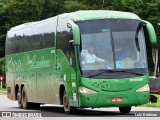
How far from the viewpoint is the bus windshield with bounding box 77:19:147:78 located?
68.6 ft

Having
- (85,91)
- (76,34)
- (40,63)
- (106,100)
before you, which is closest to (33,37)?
(40,63)

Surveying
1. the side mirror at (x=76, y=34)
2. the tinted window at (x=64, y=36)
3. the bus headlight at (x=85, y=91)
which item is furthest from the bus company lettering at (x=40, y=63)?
the side mirror at (x=76, y=34)

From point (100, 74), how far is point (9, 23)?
85.3m

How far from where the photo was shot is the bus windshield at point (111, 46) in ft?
68.6

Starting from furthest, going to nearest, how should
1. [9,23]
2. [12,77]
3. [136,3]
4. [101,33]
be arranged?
[9,23], [136,3], [12,77], [101,33]

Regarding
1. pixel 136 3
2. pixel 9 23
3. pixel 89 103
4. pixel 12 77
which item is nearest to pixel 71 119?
pixel 89 103

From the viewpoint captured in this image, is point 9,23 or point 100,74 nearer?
point 100,74

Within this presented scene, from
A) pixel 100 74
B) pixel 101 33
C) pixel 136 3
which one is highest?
pixel 136 3

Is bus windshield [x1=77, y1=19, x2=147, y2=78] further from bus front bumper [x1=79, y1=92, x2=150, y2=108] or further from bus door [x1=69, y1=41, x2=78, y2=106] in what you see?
bus front bumper [x1=79, y1=92, x2=150, y2=108]

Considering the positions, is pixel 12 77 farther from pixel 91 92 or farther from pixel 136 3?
pixel 136 3

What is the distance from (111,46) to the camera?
21062mm

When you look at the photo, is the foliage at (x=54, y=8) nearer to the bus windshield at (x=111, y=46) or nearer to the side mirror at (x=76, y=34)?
the bus windshield at (x=111, y=46)

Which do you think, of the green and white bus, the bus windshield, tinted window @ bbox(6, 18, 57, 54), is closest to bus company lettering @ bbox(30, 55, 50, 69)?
tinted window @ bbox(6, 18, 57, 54)

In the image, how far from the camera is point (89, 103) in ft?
67.5
